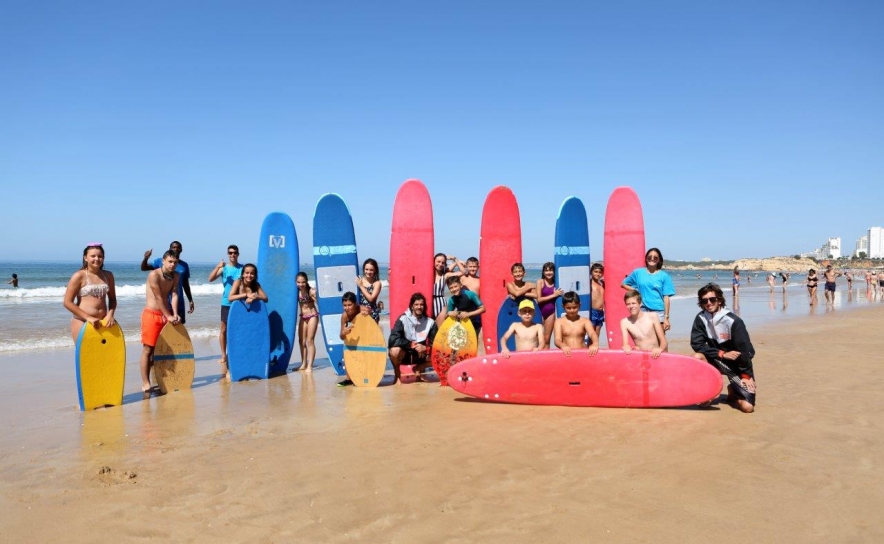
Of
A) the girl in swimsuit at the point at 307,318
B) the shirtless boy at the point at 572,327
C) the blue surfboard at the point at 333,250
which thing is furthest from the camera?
the blue surfboard at the point at 333,250

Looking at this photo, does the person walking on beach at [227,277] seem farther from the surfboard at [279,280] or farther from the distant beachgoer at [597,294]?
the distant beachgoer at [597,294]

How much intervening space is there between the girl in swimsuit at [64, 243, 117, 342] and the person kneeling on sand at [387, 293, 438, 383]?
2418mm

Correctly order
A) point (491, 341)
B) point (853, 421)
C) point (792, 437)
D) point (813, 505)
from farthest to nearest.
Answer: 1. point (491, 341)
2. point (853, 421)
3. point (792, 437)
4. point (813, 505)

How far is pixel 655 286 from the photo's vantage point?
16.7ft

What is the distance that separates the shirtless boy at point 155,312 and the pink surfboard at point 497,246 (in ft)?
10.7

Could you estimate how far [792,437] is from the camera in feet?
11.6

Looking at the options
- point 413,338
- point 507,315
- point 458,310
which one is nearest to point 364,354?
point 413,338

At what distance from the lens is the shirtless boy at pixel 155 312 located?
5.20 m

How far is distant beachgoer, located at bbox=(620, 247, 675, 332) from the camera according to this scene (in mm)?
5090

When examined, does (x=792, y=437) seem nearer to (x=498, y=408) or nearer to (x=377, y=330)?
(x=498, y=408)

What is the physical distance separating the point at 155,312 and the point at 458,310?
111 inches

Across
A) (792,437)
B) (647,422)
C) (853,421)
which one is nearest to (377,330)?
(647,422)

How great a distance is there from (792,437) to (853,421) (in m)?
0.68

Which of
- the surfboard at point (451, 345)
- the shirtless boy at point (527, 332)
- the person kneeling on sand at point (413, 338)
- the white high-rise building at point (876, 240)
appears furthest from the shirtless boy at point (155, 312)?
the white high-rise building at point (876, 240)
